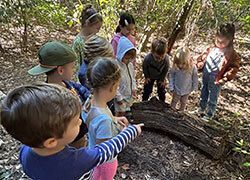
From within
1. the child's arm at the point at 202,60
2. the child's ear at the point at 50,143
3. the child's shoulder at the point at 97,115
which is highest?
the child's ear at the point at 50,143

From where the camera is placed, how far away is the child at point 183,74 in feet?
13.7

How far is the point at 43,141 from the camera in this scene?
1372 millimetres

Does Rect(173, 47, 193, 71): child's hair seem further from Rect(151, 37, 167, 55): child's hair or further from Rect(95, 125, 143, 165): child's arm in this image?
Rect(95, 125, 143, 165): child's arm

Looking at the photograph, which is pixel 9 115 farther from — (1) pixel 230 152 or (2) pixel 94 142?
(1) pixel 230 152

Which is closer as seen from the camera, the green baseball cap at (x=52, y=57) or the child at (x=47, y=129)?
the child at (x=47, y=129)

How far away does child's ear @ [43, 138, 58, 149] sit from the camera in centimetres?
138

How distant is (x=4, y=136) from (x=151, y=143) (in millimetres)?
1628

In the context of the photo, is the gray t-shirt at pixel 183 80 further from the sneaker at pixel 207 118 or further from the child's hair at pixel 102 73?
the child's hair at pixel 102 73

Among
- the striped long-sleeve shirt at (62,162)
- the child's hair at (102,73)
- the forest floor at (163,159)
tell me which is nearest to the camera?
the striped long-sleeve shirt at (62,162)

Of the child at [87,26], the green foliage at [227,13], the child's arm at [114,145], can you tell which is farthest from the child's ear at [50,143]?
the green foliage at [227,13]

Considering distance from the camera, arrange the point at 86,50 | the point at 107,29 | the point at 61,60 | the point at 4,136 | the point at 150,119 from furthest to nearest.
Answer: the point at 107,29
the point at 150,119
the point at 4,136
the point at 86,50
the point at 61,60

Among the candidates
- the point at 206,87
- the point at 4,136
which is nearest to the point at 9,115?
the point at 4,136

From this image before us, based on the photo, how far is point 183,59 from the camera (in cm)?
417

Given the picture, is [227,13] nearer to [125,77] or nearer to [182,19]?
[182,19]
